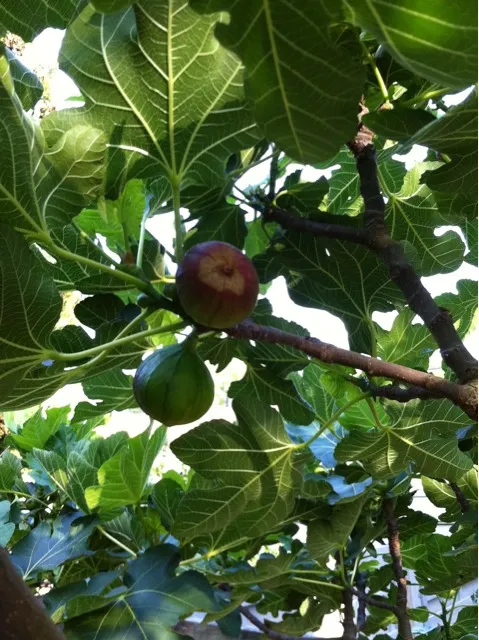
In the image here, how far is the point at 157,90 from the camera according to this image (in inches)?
35.3

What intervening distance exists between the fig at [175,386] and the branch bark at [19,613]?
324mm

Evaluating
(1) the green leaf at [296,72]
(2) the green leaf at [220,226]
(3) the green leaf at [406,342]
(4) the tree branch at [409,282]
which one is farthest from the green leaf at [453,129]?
(3) the green leaf at [406,342]

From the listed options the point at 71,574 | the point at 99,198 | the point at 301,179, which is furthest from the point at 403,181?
the point at 71,574

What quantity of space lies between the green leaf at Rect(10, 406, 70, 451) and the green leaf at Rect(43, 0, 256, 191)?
1146 millimetres

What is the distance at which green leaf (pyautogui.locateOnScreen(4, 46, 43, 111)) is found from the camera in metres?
0.92

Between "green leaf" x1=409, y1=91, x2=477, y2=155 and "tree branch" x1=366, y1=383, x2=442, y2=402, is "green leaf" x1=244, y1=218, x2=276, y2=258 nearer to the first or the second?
"tree branch" x1=366, y1=383, x2=442, y2=402

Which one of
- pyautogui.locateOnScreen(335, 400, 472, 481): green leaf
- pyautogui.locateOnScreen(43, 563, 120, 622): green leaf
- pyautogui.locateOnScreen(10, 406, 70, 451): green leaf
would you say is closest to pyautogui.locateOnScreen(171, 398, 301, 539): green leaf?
pyautogui.locateOnScreen(335, 400, 472, 481): green leaf

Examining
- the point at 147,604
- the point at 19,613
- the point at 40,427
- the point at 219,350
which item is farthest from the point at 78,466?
the point at 19,613

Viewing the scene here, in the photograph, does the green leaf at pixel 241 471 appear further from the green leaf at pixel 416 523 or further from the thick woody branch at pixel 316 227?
the green leaf at pixel 416 523

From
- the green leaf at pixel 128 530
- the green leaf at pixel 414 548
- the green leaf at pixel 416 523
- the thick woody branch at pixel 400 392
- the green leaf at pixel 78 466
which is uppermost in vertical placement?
the thick woody branch at pixel 400 392

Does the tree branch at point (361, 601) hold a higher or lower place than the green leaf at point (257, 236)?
lower

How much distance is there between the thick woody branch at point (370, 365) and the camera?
824mm

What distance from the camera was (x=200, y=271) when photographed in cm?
83

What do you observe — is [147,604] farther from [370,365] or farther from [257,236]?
[257,236]
